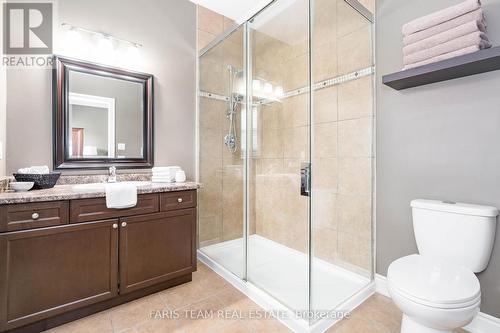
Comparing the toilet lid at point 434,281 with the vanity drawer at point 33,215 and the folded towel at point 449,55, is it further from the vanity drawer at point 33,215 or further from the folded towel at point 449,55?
the vanity drawer at point 33,215

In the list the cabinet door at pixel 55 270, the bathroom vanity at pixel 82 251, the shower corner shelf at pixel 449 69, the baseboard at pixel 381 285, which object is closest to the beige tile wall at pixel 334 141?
the baseboard at pixel 381 285

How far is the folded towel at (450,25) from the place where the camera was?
1.30 m

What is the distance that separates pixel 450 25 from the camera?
138 cm

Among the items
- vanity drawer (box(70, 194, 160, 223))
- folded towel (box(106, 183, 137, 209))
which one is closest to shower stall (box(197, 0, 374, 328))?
vanity drawer (box(70, 194, 160, 223))

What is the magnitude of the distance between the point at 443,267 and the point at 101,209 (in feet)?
6.83

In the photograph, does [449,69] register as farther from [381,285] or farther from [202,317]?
[202,317]

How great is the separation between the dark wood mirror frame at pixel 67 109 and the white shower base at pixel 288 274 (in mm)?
1203

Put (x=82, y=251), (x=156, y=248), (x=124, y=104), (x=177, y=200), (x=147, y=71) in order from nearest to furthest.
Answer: (x=82, y=251), (x=156, y=248), (x=177, y=200), (x=124, y=104), (x=147, y=71)

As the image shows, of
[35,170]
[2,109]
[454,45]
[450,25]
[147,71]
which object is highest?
[147,71]

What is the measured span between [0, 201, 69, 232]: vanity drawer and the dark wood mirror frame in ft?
1.91

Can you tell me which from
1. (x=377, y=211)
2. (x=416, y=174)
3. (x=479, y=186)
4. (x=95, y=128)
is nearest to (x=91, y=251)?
(x=95, y=128)

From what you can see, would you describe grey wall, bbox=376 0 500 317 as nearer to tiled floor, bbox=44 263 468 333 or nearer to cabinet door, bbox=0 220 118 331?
tiled floor, bbox=44 263 468 333

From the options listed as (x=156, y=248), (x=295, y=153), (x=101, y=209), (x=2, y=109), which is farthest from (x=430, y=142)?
(x=2, y=109)

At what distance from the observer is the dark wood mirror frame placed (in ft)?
6.08
